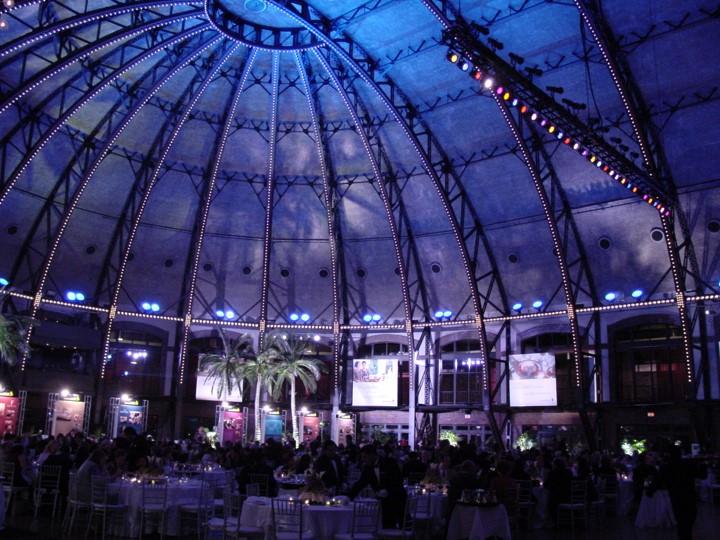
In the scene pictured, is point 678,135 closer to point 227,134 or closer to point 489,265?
point 489,265

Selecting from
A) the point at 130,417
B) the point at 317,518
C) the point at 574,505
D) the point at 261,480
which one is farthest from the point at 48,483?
the point at 130,417

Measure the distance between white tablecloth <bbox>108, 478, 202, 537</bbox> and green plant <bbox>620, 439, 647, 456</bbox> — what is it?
21.8m

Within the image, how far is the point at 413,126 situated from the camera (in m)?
31.2

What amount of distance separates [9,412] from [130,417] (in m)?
5.71

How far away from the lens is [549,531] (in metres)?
17.8

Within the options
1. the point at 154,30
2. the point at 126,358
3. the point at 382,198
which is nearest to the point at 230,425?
the point at 126,358

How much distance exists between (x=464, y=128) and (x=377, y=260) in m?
9.24

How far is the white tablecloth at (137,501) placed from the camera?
1458 centimetres

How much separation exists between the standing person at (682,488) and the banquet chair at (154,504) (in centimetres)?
934

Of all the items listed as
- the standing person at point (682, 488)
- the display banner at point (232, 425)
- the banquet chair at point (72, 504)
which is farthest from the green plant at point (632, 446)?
the banquet chair at point (72, 504)

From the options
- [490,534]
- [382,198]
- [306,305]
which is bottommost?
[490,534]

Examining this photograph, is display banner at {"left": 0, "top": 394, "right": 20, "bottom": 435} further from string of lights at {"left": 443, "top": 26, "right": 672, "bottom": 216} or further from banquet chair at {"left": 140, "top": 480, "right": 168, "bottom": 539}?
string of lights at {"left": 443, "top": 26, "right": 672, "bottom": 216}

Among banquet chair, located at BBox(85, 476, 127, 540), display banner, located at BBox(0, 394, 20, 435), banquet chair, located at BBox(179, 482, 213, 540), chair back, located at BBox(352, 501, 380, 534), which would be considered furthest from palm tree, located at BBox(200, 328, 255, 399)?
chair back, located at BBox(352, 501, 380, 534)

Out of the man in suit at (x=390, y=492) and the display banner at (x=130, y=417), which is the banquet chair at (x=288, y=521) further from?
the display banner at (x=130, y=417)
